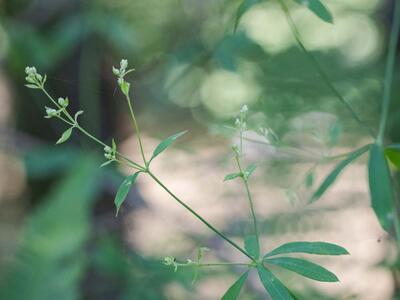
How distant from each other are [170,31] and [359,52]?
607mm

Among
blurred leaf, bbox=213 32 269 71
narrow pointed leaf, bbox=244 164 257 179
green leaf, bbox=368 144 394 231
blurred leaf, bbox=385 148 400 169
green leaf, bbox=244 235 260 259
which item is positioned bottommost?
green leaf, bbox=244 235 260 259

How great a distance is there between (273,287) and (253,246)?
42mm

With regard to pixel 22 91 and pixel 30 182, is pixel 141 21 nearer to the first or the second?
pixel 22 91

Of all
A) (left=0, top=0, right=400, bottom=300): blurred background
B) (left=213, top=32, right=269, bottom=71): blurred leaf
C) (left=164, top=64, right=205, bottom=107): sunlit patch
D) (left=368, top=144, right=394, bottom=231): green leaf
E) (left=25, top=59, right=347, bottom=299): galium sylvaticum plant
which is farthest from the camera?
(left=164, top=64, right=205, bottom=107): sunlit patch

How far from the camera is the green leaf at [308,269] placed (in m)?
0.44

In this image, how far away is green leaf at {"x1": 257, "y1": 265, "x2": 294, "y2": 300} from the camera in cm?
44

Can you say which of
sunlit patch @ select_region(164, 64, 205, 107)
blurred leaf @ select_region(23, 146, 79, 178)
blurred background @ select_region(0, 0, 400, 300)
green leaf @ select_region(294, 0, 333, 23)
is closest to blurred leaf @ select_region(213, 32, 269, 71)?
blurred background @ select_region(0, 0, 400, 300)

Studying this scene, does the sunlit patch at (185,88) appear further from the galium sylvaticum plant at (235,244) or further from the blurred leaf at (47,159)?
the galium sylvaticum plant at (235,244)

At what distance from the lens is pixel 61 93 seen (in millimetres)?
1778

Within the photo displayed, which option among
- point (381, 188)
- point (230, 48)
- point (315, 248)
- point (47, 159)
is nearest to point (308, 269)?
point (315, 248)

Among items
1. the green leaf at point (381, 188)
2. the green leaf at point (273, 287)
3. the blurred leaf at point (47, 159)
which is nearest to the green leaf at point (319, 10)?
the green leaf at point (381, 188)

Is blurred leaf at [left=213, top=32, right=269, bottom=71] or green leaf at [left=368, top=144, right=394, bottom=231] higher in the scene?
blurred leaf at [left=213, top=32, right=269, bottom=71]

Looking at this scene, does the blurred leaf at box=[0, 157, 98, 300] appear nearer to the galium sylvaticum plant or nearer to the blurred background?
the blurred background

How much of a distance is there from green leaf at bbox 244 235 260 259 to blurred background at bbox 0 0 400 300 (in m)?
0.48
